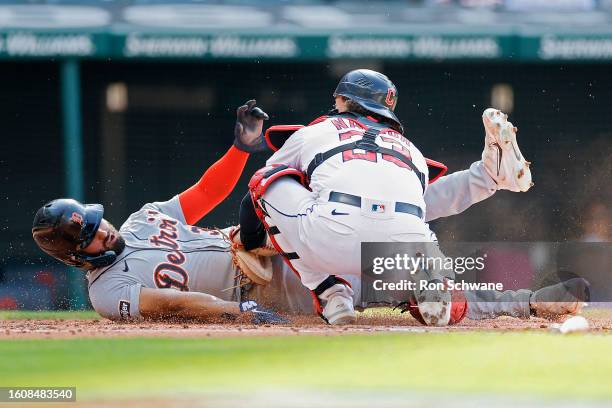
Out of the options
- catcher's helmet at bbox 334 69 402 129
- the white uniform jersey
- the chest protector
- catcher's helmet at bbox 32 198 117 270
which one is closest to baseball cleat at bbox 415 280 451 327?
the white uniform jersey

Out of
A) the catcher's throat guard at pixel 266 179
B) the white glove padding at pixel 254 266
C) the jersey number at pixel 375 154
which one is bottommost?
the white glove padding at pixel 254 266

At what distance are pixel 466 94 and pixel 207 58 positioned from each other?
2374 millimetres

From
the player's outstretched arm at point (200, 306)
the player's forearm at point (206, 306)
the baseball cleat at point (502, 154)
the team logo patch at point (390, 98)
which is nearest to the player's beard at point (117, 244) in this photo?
the player's outstretched arm at point (200, 306)

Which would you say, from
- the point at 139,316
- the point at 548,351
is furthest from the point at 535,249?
→ the point at 548,351

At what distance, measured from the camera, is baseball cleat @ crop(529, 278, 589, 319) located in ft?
17.6

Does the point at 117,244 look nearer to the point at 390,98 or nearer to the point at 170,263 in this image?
the point at 170,263

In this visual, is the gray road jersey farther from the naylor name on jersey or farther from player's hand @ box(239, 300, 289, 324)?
player's hand @ box(239, 300, 289, 324)

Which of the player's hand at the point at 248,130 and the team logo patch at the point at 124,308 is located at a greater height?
the player's hand at the point at 248,130

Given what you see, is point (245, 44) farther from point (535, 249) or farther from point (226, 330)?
point (226, 330)

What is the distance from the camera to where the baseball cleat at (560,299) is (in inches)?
211

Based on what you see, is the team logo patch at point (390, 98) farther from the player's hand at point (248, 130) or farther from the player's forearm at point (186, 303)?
the player's forearm at point (186, 303)

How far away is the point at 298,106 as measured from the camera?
10234 millimetres

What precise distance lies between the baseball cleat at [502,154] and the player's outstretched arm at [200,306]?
4.07ft

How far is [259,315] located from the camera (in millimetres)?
5145
